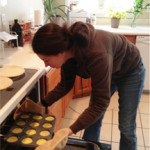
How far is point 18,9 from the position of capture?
188cm

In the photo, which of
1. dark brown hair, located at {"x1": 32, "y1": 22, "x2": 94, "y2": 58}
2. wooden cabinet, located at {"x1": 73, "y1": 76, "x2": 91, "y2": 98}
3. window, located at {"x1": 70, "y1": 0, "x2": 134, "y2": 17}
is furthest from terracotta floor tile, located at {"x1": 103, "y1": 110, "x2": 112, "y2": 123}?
window, located at {"x1": 70, "y1": 0, "x2": 134, "y2": 17}

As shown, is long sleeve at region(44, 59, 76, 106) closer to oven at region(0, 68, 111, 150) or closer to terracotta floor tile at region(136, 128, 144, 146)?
oven at region(0, 68, 111, 150)

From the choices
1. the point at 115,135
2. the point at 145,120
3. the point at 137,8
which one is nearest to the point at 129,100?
the point at 115,135

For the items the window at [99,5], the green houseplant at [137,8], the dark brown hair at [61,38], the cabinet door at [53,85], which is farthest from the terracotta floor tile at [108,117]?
the window at [99,5]

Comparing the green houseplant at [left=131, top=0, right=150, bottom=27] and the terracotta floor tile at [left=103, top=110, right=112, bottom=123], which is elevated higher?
the green houseplant at [left=131, top=0, right=150, bottom=27]

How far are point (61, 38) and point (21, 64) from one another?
2.02 ft

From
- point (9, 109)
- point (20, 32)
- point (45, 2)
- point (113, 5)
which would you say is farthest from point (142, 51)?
point (9, 109)

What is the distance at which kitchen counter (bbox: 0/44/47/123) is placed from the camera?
0.84 m

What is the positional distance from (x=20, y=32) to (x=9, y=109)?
1074 millimetres

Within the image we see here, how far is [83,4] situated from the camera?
3080mm

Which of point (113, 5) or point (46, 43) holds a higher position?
point (113, 5)

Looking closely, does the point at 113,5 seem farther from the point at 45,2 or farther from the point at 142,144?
the point at 142,144

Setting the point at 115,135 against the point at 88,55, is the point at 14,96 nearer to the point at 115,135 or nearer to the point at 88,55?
the point at 88,55

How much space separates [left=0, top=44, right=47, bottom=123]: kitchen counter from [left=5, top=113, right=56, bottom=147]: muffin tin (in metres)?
0.11
